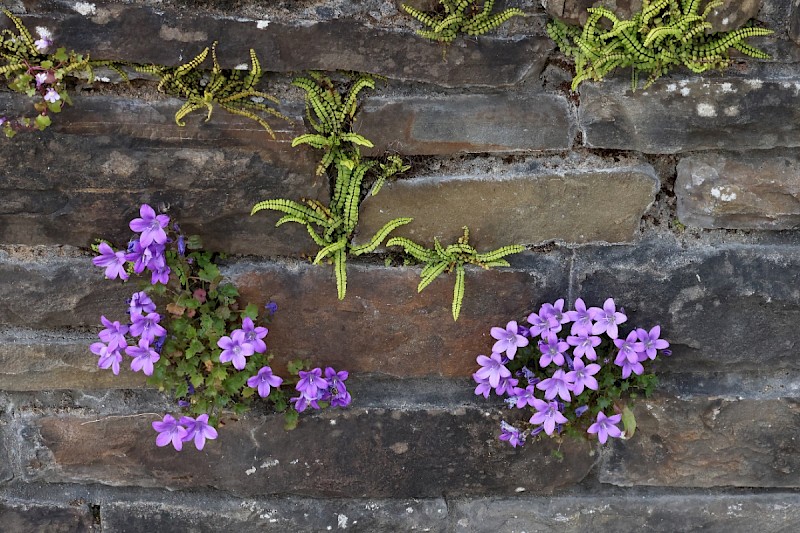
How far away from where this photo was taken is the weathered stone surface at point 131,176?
1.91 m

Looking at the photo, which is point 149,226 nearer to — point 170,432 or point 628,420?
point 170,432

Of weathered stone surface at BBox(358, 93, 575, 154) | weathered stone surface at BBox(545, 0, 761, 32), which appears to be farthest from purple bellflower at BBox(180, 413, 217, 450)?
weathered stone surface at BBox(545, 0, 761, 32)

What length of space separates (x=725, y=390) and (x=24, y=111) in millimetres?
2205

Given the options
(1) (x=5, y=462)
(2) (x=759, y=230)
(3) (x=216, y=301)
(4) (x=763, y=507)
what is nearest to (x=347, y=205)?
(3) (x=216, y=301)

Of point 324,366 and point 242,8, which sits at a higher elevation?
point 242,8

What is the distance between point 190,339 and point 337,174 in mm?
641

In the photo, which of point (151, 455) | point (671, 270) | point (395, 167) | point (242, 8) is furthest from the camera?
point (151, 455)

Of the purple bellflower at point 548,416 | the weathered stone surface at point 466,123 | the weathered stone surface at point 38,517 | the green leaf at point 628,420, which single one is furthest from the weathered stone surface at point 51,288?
the green leaf at point 628,420

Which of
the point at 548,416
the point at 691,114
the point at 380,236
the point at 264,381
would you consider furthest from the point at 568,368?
the point at 264,381

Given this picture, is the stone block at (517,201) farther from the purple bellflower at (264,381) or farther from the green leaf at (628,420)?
the green leaf at (628,420)

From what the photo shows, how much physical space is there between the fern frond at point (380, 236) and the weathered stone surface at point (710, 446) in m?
0.98

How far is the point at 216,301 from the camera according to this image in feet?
6.85

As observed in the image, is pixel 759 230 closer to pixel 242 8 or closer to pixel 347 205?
pixel 347 205

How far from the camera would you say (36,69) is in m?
1.81
